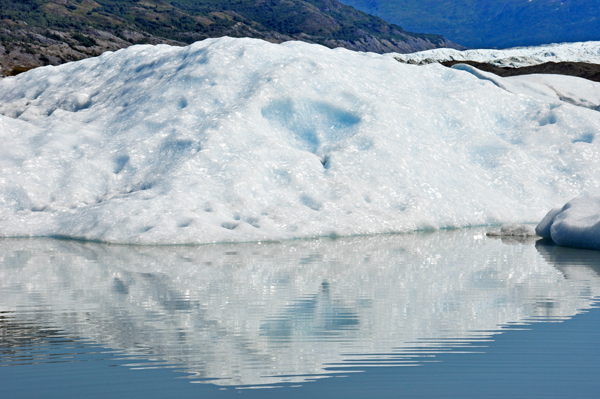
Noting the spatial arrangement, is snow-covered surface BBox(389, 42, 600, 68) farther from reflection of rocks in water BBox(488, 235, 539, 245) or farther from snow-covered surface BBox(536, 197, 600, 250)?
reflection of rocks in water BBox(488, 235, 539, 245)

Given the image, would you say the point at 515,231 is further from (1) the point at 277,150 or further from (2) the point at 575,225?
(1) the point at 277,150

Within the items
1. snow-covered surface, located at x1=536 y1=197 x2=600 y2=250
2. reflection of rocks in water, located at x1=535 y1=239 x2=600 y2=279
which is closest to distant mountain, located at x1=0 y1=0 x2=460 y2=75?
snow-covered surface, located at x1=536 y1=197 x2=600 y2=250

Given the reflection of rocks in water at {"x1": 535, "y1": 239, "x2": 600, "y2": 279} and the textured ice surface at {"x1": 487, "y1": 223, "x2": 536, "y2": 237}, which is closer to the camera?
the reflection of rocks in water at {"x1": 535, "y1": 239, "x2": 600, "y2": 279}

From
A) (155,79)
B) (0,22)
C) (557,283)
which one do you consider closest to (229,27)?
(0,22)

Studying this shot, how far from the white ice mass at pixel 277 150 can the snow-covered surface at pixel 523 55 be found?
60.9 metres

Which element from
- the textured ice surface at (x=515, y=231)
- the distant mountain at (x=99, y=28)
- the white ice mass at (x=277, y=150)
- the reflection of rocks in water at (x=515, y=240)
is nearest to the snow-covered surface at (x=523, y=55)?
the white ice mass at (x=277, y=150)

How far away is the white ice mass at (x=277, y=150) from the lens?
12258mm

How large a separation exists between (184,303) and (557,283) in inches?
174

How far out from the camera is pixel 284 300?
600cm

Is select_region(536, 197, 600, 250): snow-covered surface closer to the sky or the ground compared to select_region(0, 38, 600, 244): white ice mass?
closer to the ground

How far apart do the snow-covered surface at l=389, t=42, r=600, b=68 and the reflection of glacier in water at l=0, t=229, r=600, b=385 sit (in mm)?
70224

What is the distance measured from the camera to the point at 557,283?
710 cm

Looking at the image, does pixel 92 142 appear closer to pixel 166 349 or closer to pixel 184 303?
pixel 184 303

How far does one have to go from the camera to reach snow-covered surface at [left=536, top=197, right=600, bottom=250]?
36.8 feet
